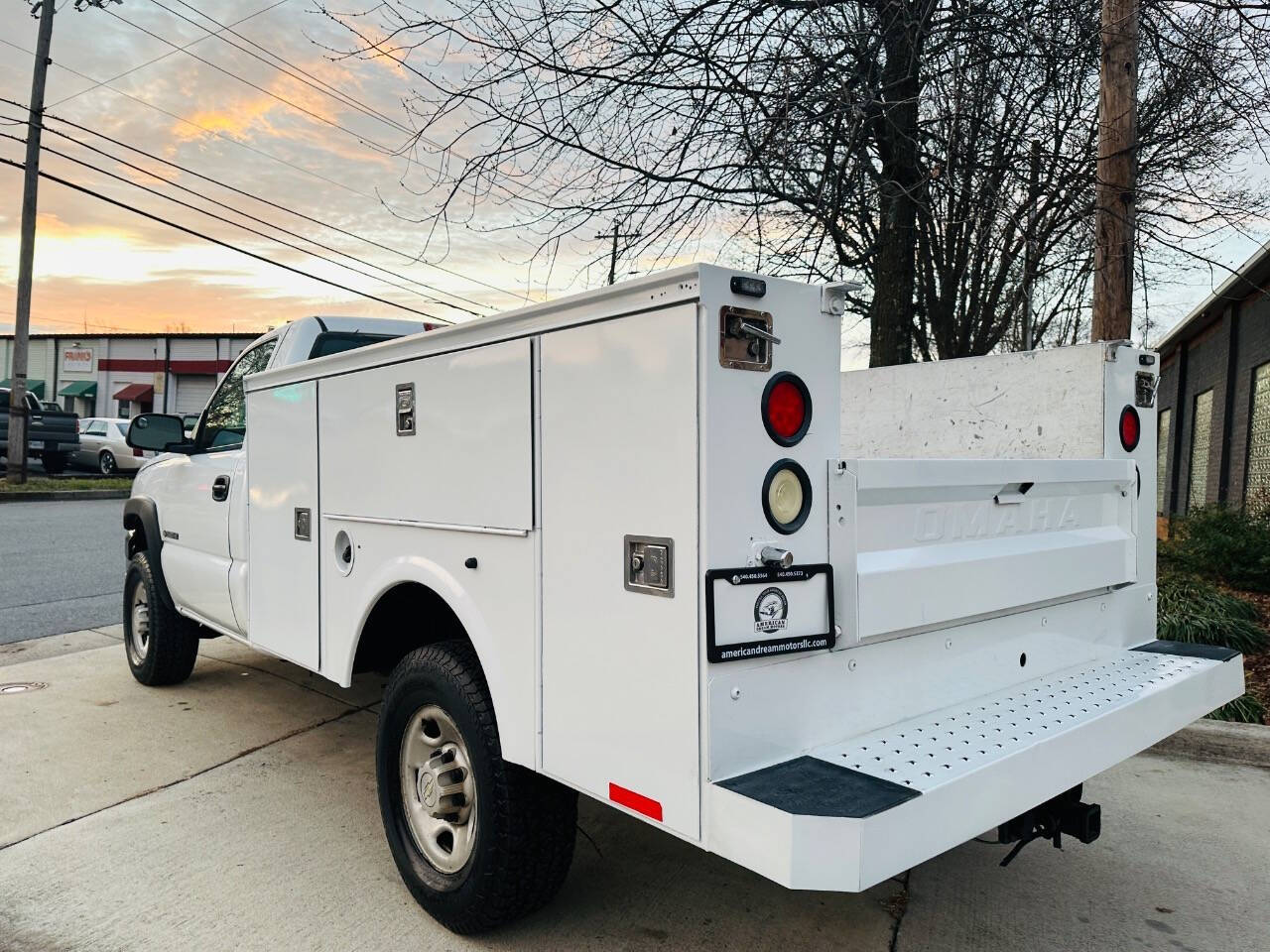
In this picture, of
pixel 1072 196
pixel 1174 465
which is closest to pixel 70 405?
Result: pixel 1174 465

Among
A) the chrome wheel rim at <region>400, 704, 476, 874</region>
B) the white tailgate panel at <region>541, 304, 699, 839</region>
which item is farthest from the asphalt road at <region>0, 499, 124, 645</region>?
the white tailgate panel at <region>541, 304, 699, 839</region>

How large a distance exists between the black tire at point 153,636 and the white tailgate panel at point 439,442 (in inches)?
104

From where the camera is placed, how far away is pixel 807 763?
2.29m

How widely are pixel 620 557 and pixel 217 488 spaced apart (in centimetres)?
318

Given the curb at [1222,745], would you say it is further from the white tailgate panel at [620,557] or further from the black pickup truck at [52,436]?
the black pickup truck at [52,436]

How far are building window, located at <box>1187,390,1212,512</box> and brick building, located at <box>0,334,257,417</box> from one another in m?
38.9

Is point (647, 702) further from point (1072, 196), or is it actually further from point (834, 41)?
point (1072, 196)

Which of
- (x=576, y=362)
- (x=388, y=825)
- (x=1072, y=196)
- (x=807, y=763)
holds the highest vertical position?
(x=1072, y=196)

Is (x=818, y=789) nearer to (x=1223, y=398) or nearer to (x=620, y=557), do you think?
(x=620, y=557)

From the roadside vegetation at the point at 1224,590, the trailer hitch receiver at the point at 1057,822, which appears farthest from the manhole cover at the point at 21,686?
the roadside vegetation at the point at 1224,590

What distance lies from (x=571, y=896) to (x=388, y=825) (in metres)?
0.67

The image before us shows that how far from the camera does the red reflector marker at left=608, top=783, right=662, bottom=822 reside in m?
2.27

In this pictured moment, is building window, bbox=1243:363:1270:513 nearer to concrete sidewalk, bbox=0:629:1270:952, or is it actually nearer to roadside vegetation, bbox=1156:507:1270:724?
roadside vegetation, bbox=1156:507:1270:724

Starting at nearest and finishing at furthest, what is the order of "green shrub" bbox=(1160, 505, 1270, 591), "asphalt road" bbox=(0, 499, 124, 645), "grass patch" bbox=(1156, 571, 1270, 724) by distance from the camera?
"grass patch" bbox=(1156, 571, 1270, 724) < "asphalt road" bbox=(0, 499, 124, 645) < "green shrub" bbox=(1160, 505, 1270, 591)
